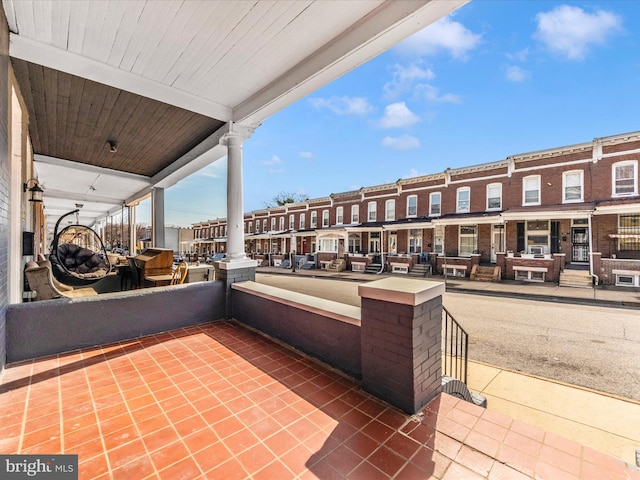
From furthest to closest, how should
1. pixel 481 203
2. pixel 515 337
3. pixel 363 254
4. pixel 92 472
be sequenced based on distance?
pixel 363 254 < pixel 481 203 < pixel 515 337 < pixel 92 472

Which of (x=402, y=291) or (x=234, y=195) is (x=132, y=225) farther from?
(x=402, y=291)

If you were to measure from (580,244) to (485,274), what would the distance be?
461 cm

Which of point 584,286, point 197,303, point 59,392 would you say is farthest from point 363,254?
point 59,392

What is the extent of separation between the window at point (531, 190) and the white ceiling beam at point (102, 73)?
1679 centimetres

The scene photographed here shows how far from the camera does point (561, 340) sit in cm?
573

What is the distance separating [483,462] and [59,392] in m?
3.37

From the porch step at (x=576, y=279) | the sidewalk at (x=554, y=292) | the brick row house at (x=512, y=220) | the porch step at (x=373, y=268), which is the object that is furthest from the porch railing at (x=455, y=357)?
the porch step at (x=373, y=268)

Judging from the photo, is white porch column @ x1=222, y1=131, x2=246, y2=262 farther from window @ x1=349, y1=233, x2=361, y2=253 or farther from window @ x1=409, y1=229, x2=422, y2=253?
window @ x1=349, y1=233, x2=361, y2=253

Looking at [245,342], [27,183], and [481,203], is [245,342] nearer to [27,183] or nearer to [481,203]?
[27,183]

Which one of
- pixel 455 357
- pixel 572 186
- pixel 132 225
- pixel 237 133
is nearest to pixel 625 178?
pixel 572 186

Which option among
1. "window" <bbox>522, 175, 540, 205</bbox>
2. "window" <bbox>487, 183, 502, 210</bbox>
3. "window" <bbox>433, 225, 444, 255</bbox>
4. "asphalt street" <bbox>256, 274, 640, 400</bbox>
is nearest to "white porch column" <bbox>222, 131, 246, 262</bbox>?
"asphalt street" <bbox>256, 274, 640, 400</bbox>

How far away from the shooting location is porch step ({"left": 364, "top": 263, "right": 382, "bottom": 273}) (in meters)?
19.4

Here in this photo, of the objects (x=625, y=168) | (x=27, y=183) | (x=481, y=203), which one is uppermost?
(x=625, y=168)

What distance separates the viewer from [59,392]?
2387 millimetres
